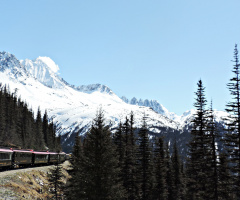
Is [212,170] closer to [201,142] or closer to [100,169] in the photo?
[201,142]

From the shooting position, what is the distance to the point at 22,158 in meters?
47.1

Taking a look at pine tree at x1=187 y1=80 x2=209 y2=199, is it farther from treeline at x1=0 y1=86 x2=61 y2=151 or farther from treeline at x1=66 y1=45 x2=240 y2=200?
treeline at x1=0 y1=86 x2=61 y2=151

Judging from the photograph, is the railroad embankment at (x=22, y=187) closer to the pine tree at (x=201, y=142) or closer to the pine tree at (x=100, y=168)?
the pine tree at (x=100, y=168)

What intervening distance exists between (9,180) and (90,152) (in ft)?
40.7

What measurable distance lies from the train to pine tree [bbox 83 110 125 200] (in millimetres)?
11608

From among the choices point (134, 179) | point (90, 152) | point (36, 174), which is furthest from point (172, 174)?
point (90, 152)

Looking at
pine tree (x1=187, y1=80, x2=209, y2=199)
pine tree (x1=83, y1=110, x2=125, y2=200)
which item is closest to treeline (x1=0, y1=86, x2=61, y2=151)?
pine tree (x1=187, y1=80, x2=209, y2=199)

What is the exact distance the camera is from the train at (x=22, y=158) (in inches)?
1509

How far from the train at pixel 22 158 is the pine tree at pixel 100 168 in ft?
38.1

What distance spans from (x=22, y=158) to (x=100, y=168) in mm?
26793

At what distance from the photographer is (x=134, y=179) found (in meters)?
43.5

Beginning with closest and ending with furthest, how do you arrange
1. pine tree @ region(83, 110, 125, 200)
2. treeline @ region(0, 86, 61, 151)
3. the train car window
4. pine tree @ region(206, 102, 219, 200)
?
pine tree @ region(83, 110, 125, 200)
pine tree @ region(206, 102, 219, 200)
the train car window
treeline @ region(0, 86, 61, 151)

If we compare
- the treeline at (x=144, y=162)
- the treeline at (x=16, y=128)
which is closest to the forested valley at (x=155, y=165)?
the treeline at (x=144, y=162)

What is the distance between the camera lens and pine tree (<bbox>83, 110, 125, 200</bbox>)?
2411 centimetres
